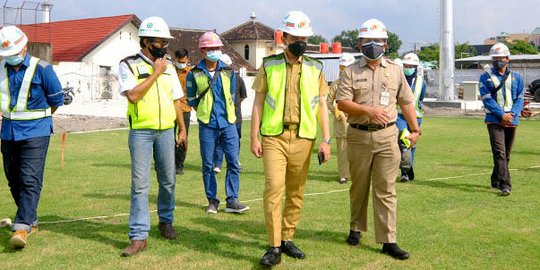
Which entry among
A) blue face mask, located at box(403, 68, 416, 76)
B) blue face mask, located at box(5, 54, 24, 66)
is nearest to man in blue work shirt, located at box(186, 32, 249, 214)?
blue face mask, located at box(5, 54, 24, 66)

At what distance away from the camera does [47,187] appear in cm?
1062

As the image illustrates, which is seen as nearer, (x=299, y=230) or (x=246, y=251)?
(x=246, y=251)

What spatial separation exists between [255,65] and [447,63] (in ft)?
97.4

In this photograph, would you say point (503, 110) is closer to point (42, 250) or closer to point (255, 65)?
point (42, 250)

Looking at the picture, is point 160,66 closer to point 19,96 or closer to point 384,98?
point 19,96

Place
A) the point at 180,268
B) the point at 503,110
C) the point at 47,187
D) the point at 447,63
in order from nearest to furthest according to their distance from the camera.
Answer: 1. the point at 180,268
2. the point at 503,110
3. the point at 47,187
4. the point at 447,63

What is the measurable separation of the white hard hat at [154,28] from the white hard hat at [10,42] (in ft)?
4.00

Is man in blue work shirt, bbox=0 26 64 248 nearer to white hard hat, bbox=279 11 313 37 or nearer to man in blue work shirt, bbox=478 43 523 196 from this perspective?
white hard hat, bbox=279 11 313 37

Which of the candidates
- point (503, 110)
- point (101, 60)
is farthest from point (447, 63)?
point (503, 110)

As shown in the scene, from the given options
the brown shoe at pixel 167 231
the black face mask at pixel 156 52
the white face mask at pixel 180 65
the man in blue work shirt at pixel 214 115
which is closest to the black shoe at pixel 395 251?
the brown shoe at pixel 167 231

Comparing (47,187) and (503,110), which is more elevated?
(503,110)

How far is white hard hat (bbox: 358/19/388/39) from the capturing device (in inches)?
259

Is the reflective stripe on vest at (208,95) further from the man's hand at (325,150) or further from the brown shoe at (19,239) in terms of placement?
the brown shoe at (19,239)

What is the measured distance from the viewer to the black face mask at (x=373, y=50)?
6531mm
